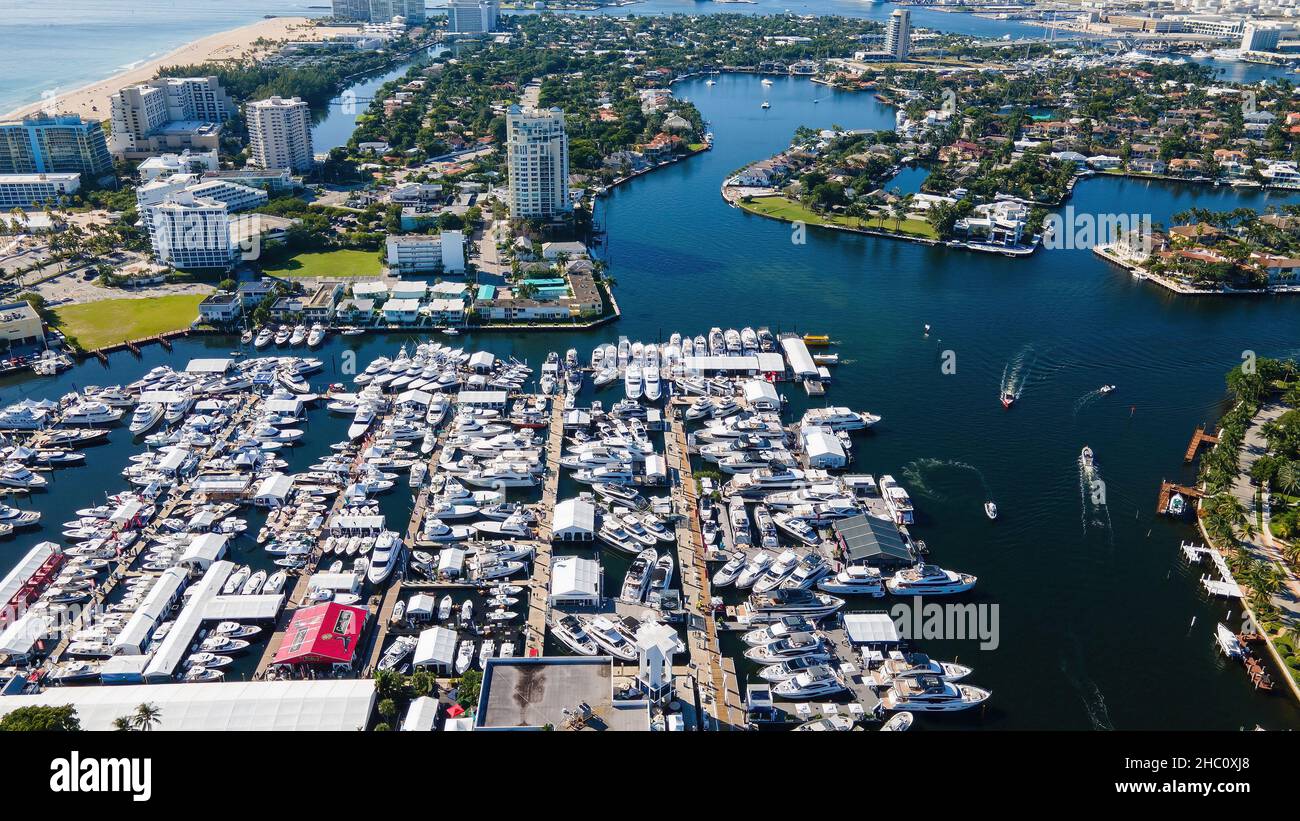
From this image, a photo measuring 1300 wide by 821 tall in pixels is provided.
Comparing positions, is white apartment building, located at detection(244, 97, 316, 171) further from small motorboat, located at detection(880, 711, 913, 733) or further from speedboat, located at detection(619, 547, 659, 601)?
small motorboat, located at detection(880, 711, 913, 733)

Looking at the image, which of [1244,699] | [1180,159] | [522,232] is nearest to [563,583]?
[1244,699]

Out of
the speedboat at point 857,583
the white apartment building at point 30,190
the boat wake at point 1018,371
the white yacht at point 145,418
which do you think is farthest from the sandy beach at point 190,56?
the speedboat at point 857,583

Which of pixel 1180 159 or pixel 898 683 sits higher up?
pixel 1180 159

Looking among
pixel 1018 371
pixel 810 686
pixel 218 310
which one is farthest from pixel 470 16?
pixel 810 686

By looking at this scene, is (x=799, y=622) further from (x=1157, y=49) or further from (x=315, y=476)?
(x=1157, y=49)

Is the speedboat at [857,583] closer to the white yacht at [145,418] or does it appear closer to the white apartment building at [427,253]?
the white yacht at [145,418]
